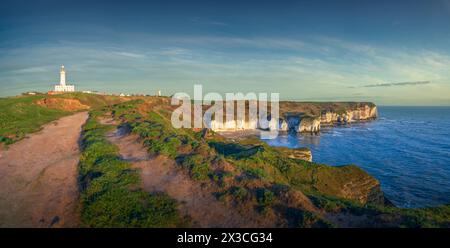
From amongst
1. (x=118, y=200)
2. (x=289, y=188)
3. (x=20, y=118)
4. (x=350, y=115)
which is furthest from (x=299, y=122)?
(x=118, y=200)

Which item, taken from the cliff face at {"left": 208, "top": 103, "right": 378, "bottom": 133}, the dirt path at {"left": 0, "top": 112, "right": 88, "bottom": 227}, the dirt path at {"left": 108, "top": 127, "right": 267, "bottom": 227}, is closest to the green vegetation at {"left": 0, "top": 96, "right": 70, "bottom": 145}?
the dirt path at {"left": 0, "top": 112, "right": 88, "bottom": 227}

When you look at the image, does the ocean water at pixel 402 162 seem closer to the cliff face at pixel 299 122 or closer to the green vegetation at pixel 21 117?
the cliff face at pixel 299 122

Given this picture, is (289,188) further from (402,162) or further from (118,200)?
(402,162)

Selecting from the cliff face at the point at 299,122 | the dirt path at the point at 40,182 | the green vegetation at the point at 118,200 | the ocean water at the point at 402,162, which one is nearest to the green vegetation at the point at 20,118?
the dirt path at the point at 40,182

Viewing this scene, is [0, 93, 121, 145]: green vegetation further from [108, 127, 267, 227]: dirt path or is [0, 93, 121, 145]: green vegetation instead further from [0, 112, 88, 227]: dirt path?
[108, 127, 267, 227]: dirt path
